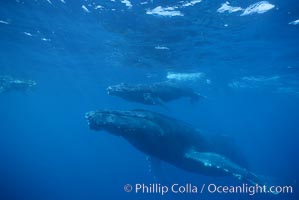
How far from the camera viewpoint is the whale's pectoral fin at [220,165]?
12.2 m

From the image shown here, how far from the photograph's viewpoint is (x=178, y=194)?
3959 cm

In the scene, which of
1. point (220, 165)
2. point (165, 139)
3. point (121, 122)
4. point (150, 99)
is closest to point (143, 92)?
point (150, 99)

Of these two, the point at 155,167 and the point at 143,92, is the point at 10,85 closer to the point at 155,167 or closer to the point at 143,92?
the point at 143,92

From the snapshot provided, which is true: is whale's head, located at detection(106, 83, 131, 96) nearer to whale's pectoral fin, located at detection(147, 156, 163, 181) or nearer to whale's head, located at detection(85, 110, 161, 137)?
whale's head, located at detection(85, 110, 161, 137)

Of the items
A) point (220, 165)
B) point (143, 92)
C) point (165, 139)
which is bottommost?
point (220, 165)

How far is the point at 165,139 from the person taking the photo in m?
13.4

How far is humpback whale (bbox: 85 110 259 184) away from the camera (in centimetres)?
1200

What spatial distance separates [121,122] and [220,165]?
4.71 metres

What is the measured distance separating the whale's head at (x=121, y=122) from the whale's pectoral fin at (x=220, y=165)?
2.18 metres

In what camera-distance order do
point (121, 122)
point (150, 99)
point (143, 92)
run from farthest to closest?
point (143, 92) < point (150, 99) < point (121, 122)

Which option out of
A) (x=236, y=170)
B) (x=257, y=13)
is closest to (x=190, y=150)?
(x=236, y=170)

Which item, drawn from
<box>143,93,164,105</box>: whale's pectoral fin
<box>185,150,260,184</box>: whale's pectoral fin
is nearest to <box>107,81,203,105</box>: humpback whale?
<box>143,93,164,105</box>: whale's pectoral fin

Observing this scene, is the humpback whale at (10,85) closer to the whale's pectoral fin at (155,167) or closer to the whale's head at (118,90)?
the whale's head at (118,90)

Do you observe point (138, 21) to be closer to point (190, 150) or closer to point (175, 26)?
point (175, 26)
